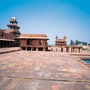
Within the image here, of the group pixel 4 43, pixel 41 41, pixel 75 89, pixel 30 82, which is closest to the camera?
pixel 75 89

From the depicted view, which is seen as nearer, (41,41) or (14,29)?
(41,41)

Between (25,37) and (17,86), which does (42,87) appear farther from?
(25,37)

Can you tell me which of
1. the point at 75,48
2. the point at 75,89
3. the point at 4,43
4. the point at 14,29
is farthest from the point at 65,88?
the point at 14,29

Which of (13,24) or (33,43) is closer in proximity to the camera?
(33,43)

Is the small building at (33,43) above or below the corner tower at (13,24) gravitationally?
below

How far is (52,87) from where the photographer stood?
4070mm

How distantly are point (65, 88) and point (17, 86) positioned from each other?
1.67m

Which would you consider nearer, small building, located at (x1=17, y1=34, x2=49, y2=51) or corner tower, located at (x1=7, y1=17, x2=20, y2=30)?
small building, located at (x1=17, y1=34, x2=49, y2=51)

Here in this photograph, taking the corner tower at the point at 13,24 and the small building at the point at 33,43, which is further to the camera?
the corner tower at the point at 13,24

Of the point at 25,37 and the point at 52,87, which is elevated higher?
the point at 25,37

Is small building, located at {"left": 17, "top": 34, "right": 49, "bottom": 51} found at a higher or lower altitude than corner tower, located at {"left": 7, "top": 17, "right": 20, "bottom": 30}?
lower

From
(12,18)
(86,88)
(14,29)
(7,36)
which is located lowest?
(86,88)

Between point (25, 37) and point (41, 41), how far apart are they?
3598 millimetres

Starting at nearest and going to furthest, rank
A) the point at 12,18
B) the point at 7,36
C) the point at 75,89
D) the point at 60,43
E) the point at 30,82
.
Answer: the point at 75,89
the point at 30,82
the point at 7,36
the point at 60,43
the point at 12,18
